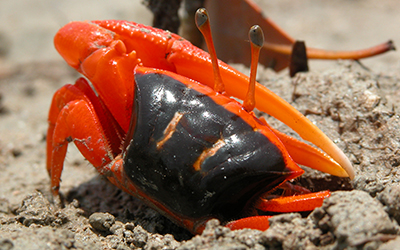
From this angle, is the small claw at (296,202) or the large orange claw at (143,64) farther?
the large orange claw at (143,64)

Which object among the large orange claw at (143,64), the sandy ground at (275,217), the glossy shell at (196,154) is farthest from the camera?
the large orange claw at (143,64)

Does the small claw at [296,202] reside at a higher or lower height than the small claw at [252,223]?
higher

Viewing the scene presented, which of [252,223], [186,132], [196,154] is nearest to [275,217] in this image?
[252,223]

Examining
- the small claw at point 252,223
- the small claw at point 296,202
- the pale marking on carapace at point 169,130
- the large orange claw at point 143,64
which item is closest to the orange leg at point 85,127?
the large orange claw at point 143,64

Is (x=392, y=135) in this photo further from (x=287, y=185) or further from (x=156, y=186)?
(x=156, y=186)

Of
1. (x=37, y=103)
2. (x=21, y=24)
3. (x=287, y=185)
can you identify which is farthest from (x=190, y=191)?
(x=21, y=24)

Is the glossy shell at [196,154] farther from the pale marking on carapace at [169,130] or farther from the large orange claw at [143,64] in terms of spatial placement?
the large orange claw at [143,64]

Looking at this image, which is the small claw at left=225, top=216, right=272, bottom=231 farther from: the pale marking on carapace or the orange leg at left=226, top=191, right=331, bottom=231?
the pale marking on carapace
